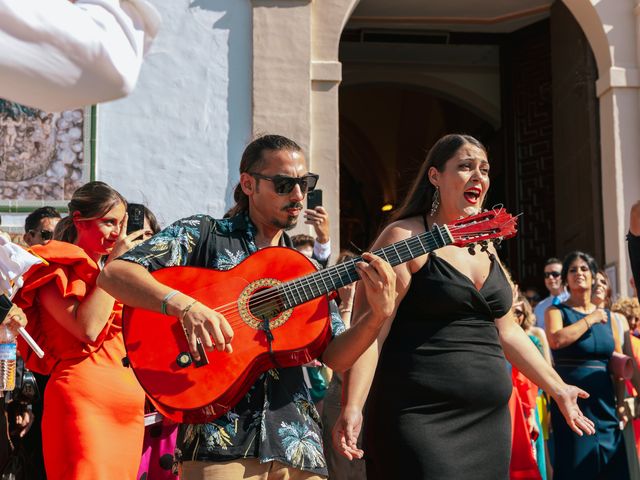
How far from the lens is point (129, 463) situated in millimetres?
4762

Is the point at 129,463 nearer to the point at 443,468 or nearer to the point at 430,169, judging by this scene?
the point at 443,468

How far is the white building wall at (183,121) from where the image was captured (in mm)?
10648

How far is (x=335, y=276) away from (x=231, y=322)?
1.26 ft

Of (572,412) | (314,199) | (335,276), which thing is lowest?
(572,412)

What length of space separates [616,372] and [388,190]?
15.0m

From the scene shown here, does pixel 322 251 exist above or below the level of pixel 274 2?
below

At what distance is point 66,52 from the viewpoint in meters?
1.67

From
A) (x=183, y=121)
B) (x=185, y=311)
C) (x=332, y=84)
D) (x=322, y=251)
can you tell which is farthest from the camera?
(x=332, y=84)

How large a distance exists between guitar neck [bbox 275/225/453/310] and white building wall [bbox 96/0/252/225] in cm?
684

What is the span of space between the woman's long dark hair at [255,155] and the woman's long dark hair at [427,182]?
70cm

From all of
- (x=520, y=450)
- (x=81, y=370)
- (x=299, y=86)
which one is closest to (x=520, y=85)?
(x=299, y=86)

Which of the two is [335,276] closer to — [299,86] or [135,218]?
[135,218]

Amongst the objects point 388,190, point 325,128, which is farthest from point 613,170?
point 388,190

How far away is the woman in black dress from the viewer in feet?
13.6
